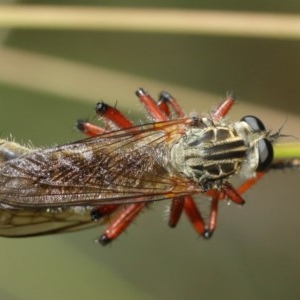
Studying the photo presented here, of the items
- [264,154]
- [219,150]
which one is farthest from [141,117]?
[264,154]

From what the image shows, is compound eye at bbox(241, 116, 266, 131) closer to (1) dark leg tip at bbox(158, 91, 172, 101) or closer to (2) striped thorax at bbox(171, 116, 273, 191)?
(2) striped thorax at bbox(171, 116, 273, 191)

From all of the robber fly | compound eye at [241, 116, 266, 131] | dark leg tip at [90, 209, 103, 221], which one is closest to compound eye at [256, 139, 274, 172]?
Answer: the robber fly

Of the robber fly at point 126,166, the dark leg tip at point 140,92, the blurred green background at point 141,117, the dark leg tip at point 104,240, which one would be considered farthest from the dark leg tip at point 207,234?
the dark leg tip at point 140,92

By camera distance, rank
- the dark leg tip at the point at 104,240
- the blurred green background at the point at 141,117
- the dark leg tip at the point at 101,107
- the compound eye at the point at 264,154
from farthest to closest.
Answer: the blurred green background at the point at 141,117
the dark leg tip at the point at 104,240
the dark leg tip at the point at 101,107
the compound eye at the point at 264,154

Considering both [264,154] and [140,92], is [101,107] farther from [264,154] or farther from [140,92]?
[264,154]

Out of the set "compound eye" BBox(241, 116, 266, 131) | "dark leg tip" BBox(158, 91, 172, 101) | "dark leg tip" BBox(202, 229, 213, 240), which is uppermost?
Answer: "compound eye" BBox(241, 116, 266, 131)

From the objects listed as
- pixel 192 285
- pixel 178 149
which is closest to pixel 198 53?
pixel 192 285

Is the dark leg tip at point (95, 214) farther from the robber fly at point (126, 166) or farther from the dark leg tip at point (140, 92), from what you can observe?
the dark leg tip at point (140, 92)

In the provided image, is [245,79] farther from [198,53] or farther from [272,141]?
[272,141]
